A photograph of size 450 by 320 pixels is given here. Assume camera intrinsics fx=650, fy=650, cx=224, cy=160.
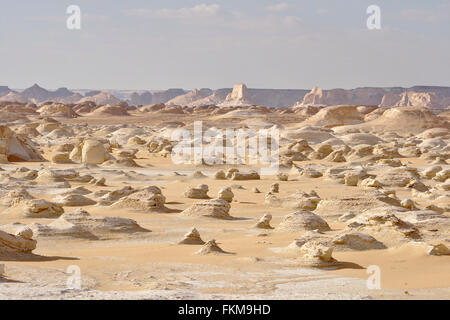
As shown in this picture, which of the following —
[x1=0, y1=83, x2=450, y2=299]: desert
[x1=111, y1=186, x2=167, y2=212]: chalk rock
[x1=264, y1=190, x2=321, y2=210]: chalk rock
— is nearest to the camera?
[x1=0, y1=83, x2=450, y2=299]: desert

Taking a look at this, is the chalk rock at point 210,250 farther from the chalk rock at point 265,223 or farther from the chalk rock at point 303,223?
the chalk rock at point 265,223

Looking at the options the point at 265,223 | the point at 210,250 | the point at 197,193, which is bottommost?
the point at 197,193

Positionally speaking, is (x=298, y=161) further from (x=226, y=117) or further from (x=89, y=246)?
(x=226, y=117)

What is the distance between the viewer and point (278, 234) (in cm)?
907

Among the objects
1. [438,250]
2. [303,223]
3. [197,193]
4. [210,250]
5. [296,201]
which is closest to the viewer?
[438,250]

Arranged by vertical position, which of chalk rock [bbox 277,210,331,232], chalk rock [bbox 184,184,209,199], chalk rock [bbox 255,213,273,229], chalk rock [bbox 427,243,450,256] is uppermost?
chalk rock [bbox 427,243,450,256]

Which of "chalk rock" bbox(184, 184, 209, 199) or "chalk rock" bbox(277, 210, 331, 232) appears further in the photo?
"chalk rock" bbox(184, 184, 209, 199)

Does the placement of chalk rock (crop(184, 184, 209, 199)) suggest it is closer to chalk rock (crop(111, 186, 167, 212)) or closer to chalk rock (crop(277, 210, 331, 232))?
chalk rock (crop(111, 186, 167, 212))

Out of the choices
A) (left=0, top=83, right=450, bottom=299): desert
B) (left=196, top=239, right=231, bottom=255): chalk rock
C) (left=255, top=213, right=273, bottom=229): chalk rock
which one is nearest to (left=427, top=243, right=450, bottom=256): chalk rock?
(left=0, top=83, right=450, bottom=299): desert

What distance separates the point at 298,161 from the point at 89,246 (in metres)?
17.1

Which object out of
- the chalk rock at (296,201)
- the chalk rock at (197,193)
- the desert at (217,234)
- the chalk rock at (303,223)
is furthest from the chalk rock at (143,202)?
the chalk rock at (303,223)

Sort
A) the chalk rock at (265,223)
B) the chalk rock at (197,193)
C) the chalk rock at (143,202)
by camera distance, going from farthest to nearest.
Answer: the chalk rock at (197,193) → the chalk rock at (143,202) → the chalk rock at (265,223)

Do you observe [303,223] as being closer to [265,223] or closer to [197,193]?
[265,223]

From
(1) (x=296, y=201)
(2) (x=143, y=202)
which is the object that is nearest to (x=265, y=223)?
(1) (x=296, y=201)
